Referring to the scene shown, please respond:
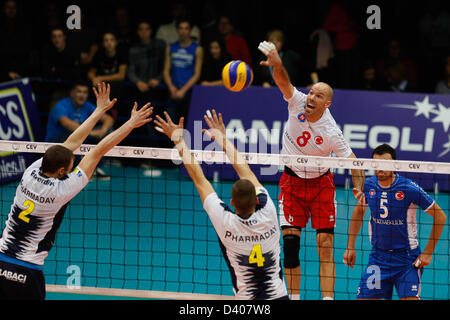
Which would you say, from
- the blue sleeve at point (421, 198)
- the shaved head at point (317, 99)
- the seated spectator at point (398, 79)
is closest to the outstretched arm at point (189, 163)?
the shaved head at point (317, 99)

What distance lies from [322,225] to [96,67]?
336 inches

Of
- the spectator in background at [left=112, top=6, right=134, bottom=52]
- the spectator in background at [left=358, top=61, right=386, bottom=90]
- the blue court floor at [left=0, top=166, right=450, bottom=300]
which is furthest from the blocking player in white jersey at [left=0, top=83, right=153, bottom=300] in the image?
the spectator in background at [left=358, top=61, right=386, bottom=90]

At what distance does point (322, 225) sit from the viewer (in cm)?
921

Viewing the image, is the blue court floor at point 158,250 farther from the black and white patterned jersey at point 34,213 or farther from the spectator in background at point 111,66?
the spectator in background at point 111,66

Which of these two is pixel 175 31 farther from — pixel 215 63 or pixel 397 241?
pixel 397 241

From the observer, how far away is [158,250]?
11250 mm

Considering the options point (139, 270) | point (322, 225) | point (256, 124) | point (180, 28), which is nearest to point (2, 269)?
point (139, 270)

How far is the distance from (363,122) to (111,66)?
5.75 m

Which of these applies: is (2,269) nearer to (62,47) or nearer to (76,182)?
(76,182)

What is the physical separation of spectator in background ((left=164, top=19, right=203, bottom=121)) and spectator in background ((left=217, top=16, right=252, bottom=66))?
2.45ft

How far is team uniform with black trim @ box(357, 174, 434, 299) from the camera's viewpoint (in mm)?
8312

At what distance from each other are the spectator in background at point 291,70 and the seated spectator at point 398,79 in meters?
1.68

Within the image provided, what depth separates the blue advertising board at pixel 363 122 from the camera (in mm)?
14633

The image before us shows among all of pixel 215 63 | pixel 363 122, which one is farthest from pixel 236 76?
pixel 215 63
